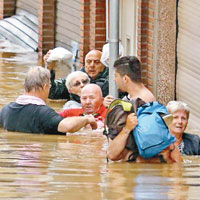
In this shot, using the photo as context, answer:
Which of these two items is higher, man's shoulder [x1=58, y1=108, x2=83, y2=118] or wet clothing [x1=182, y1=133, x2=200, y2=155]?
man's shoulder [x1=58, y1=108, x2=83, y2=118]

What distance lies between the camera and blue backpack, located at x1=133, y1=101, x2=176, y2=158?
7.71 metres

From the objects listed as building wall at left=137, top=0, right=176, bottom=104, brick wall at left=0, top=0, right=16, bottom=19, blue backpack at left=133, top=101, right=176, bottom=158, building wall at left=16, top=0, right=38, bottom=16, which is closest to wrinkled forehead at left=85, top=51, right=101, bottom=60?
building wall at left=137, top=0, right=176, bottom=104

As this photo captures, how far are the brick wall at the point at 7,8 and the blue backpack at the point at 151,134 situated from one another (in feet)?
49.0

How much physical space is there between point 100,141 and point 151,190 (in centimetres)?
301

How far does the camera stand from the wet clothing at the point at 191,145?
9.12 meters

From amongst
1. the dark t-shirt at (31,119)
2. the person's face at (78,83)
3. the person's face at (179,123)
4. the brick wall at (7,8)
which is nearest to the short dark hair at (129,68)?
the person's face at (179,123)

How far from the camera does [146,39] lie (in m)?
14.7

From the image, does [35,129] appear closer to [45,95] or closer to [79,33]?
[45,95]

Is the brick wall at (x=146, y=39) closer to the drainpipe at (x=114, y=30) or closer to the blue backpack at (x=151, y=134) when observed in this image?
the drainpipe at (x=114, y=30)

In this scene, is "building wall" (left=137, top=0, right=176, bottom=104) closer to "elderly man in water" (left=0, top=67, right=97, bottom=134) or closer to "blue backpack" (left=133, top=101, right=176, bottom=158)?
"elderly man in water" (left=0, top=67, right=97, bottom=134)

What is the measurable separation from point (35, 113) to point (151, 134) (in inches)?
80.8

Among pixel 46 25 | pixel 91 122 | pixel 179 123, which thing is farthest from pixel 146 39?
pixel 46 25

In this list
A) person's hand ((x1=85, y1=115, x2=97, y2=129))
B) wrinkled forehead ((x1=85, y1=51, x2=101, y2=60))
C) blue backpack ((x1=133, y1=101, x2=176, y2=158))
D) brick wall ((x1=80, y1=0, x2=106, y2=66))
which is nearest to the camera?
blue backpack ((x1=133, y1=101, x2=176, y2=158))

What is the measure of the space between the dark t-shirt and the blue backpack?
1.68 metres
